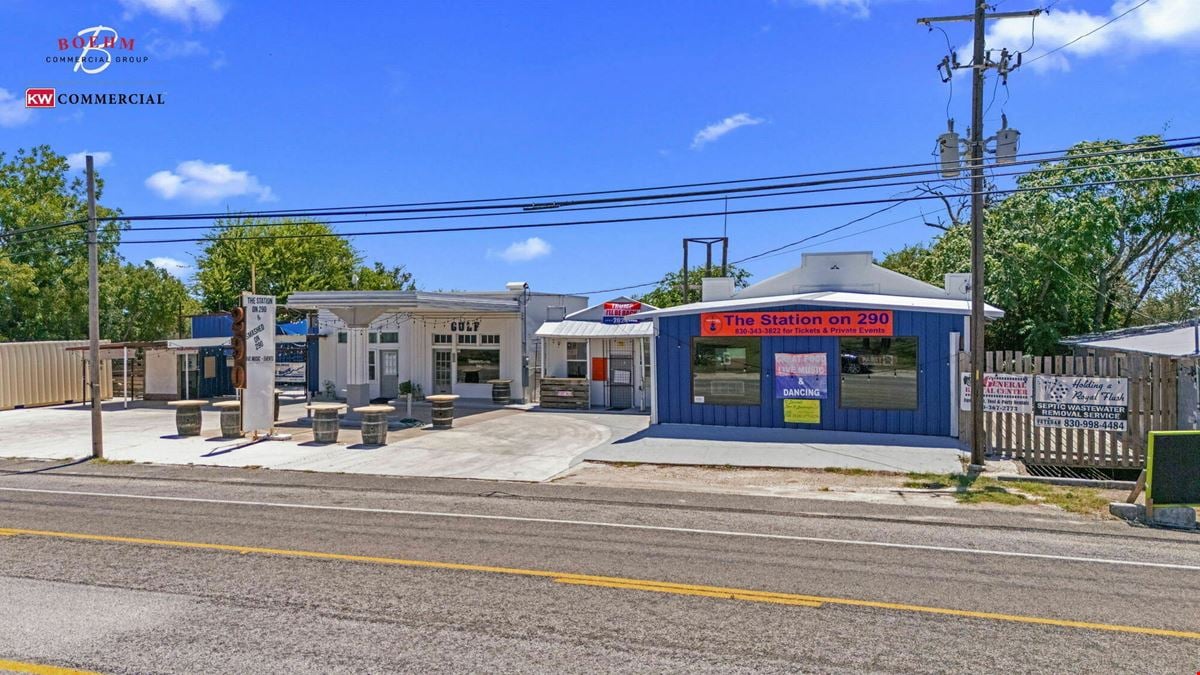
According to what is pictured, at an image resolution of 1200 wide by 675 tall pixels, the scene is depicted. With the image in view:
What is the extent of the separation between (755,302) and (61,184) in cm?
4239

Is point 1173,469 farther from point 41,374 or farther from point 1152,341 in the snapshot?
point 41,374

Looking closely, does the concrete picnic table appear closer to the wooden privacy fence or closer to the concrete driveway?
the concrete driveway

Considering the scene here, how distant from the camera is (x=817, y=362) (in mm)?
17422

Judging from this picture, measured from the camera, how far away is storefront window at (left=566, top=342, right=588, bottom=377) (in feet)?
84.3

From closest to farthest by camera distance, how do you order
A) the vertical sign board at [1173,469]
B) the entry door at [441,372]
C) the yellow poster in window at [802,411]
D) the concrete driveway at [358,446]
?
the vertical sign board at [1173,469] < the concrete driveway at [358,446] < the yellow poster in window at [802,411] < the entry door at [441,372]

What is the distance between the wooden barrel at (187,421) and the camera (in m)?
18.9

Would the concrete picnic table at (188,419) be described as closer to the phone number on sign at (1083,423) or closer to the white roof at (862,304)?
the white roof at (862,304)

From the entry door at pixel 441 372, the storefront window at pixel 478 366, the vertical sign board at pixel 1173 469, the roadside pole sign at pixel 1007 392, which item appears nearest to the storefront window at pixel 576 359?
the storefront window at pixel 478 366

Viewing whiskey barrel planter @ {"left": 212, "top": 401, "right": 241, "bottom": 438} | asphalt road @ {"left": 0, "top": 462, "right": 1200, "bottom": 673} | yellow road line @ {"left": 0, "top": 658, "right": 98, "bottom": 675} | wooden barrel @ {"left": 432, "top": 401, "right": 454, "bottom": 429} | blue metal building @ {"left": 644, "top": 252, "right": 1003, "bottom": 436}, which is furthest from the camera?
wooden barrel @ {"left": 432, "top": 401, "right": 454, "bottom": 429}

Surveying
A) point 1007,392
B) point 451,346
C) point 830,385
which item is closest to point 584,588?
point 1007,392

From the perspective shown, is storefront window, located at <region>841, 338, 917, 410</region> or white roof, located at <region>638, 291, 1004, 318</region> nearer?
white roof, located at <region>638, 291, 1004, 318</region>

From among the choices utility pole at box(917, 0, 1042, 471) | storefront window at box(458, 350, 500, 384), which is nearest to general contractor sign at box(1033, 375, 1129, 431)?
utility pole at box(917, 0, 1042, 471)

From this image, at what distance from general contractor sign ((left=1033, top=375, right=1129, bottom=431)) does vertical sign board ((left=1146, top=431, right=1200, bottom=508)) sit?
357cm

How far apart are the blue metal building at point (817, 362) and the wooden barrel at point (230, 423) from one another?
34.1ft
